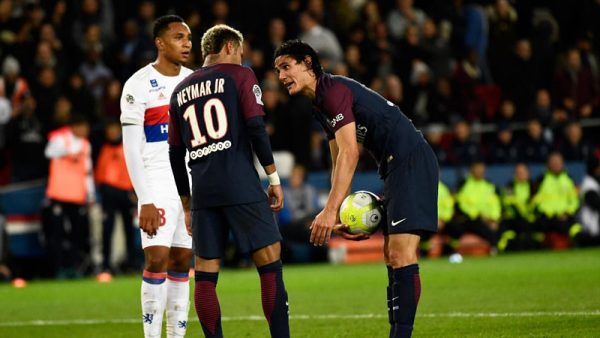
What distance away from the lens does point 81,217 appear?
17.0 metres

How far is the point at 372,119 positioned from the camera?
301 inches

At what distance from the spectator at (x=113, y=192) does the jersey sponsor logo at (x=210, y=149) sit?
976 cm

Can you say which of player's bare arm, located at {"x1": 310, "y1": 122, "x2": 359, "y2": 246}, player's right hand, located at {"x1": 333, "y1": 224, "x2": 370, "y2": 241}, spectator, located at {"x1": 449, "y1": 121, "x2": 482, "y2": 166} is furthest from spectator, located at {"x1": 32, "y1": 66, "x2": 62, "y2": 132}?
player's bare arm, located at {"x1": 310, "y1": 122, "x2": 359, "y2": 246}

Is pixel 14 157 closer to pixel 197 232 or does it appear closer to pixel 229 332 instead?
Result: pixel 229 332

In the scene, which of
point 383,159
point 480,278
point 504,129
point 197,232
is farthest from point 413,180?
point 504,129

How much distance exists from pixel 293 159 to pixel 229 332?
952 cm

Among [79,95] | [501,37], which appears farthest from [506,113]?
[79,95]

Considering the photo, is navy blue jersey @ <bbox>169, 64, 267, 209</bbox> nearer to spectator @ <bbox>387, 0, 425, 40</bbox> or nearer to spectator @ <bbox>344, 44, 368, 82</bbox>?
spectator @ <bbox>344, 44, 368, 82</bbox>

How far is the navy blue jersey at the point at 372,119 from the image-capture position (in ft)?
24.6

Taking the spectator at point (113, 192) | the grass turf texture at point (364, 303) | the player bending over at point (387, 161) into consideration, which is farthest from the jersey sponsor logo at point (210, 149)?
the spectator at point (113, 192)

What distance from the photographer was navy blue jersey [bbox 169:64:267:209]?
24.2ft

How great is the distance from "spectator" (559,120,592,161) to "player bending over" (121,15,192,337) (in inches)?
500

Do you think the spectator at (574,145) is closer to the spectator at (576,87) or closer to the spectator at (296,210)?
the spectator at (576,87)

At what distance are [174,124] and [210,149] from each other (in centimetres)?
40
